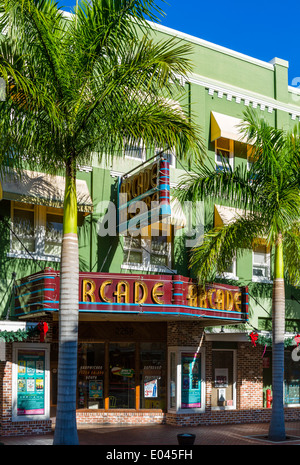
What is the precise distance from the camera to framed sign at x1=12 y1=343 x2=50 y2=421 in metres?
17.6

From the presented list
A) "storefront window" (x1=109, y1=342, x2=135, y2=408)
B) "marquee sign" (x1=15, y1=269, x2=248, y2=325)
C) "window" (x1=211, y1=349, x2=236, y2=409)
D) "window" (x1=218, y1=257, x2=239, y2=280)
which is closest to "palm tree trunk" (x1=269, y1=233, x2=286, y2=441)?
"marquee sign" (x1=15, y1=269, x2=248, y2=325)

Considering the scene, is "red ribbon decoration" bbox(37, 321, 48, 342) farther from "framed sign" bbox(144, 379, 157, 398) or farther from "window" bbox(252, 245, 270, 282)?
"window" bbox(252, 245, 270, 282)

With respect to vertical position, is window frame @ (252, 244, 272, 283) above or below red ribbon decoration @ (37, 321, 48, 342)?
above

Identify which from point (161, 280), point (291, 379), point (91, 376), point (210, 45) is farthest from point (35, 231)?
point (291, 379)

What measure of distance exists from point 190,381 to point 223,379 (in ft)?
6.67

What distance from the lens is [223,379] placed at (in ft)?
72.7

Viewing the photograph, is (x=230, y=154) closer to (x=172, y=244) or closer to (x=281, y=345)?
(x=172, y=244)

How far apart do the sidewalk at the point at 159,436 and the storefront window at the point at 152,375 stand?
0.96 meters

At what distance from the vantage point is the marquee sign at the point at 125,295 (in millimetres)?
15906

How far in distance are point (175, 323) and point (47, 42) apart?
10753mm

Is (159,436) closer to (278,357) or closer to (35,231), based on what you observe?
(278,357)

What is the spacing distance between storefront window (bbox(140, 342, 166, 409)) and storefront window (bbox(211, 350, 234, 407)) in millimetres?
2119

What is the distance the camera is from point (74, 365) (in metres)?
13.1

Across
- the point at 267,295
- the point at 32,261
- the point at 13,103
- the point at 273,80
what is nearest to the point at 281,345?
the point at 267,295
